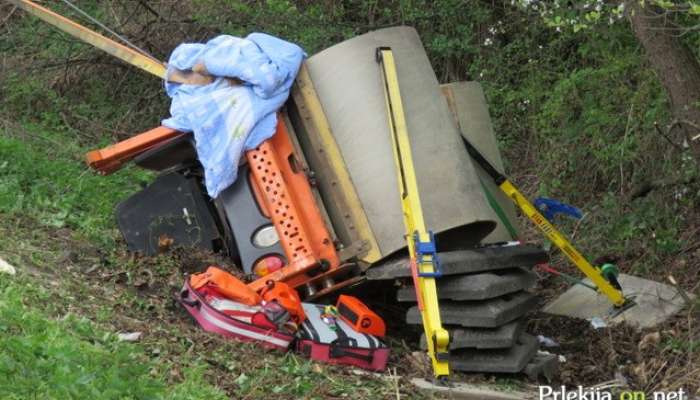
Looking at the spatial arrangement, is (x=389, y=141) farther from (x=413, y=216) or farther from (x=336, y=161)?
(x=413, y=216)

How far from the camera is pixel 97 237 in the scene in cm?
755

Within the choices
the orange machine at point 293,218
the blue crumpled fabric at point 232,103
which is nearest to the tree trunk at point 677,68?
the blue crumpled fabric at point 232,103

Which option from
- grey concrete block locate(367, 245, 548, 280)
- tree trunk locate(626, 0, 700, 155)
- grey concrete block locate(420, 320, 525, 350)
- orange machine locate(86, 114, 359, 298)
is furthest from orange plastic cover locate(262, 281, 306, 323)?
tree trunk locate(626, 0, 700, 155)

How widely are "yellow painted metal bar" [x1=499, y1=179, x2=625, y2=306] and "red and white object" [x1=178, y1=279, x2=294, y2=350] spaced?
2.26 meters

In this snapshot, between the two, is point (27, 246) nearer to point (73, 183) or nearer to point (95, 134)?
point (73, 183)

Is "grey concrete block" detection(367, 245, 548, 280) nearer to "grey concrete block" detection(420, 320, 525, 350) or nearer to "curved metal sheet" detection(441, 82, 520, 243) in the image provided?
"grey concrete block" detection(420, 320, 525, 350)

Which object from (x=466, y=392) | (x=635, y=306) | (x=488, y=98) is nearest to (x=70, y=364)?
(x=466, y=392)

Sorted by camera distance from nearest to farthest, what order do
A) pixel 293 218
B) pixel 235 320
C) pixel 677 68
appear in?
pixel 235 320
pixel 293 218
pixel 677 68

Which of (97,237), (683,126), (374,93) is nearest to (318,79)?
(374,93)

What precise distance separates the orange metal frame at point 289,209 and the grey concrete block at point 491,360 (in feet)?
3.29

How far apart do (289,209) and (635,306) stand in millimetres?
2405

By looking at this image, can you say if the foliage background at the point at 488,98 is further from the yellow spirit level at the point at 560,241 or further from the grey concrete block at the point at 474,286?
the grey concrete block at the point at 474,286

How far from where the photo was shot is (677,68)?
755 cm

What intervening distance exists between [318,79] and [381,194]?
3.19ft
